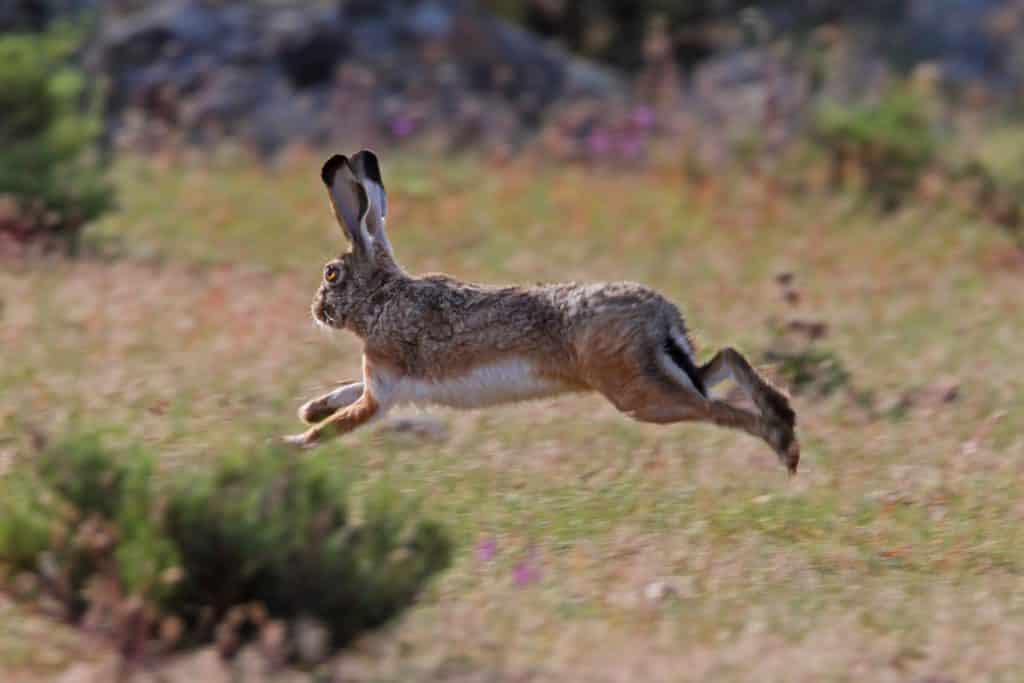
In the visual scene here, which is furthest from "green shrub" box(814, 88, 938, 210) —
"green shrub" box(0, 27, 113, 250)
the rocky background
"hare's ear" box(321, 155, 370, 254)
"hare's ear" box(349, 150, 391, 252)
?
"hare's ear" box(321, 155, 370, 254)

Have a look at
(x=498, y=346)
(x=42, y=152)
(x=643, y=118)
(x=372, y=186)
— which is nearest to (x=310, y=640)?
(x=498, y=346)

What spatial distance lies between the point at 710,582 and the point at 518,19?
14208mm

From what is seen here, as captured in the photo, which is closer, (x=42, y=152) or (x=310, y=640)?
(x=310, y=640)

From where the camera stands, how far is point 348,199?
754 cm

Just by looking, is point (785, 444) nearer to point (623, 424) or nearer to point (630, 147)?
point (623, 424)

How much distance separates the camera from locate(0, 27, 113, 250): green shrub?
11.6 meters

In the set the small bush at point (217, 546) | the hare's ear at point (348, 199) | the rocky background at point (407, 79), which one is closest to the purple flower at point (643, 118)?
the rocky background at point (407, 79)

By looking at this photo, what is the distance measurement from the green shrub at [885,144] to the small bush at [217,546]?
31.9 feet

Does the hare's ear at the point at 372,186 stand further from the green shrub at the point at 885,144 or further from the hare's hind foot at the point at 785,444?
the green shrub at the point at 885,144

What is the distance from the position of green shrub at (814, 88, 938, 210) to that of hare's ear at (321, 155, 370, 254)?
7348mm

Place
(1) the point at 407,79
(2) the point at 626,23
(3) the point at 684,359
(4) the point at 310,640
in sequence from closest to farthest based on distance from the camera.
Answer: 1. (4) the point at 310,640
2. (3) the point at 684,359
3. (1) the point at 407,79
4. (2) the point at 626,23

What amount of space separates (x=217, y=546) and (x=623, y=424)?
3.59m

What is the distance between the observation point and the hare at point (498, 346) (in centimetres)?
690

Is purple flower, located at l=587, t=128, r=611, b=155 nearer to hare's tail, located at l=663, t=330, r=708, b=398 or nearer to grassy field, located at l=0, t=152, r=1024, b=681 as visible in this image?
grassy field, located at l=0, t=152, r=1024, b=681
